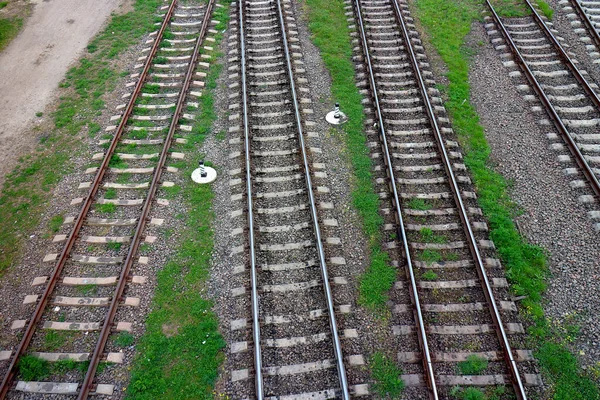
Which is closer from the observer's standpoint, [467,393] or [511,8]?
[467,393]

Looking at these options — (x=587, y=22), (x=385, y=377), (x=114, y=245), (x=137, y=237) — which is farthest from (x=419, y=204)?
(x=587, y=22)

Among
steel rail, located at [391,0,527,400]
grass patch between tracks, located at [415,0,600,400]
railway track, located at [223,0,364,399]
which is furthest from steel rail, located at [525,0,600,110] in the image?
railway track, located at [223,0,364,399]

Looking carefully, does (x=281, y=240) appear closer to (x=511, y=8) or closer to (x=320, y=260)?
(x=320, y=260)

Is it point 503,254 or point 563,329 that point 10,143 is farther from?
point 563,329

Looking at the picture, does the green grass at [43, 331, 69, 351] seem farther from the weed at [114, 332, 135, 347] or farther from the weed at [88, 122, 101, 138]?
the weed at [88, 122, 101, 138]

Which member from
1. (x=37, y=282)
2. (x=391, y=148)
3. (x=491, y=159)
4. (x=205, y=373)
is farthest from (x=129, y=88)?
(x=491, y=159)
